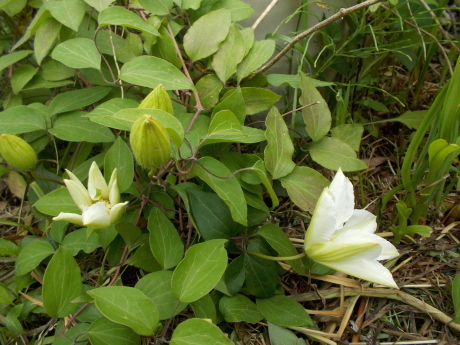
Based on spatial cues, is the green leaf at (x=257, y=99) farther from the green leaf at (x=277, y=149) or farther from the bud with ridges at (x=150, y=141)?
the bud with ridges at (x=150, y=141)

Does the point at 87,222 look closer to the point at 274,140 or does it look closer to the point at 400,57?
the point at 274,140

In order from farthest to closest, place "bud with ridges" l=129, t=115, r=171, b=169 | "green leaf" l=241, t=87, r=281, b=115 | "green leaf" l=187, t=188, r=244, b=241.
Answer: "green leaf" l=241, t=87, r=281, b=115, "green leaf" l=187, t=188, r=244, b=241, "bud with ridges" l=129, t=115, r=171, b=169

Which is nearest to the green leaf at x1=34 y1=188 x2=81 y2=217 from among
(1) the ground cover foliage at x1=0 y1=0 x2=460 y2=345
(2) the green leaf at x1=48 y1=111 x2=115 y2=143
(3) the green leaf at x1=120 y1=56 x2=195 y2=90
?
(1) the ground cover foliage at x1=0 y1=0 x2=460 y2=345

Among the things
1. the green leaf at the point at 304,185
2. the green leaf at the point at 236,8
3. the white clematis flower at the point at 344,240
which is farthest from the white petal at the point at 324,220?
the green leaf at the point at 236,8

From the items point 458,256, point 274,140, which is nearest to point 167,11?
point 274,140

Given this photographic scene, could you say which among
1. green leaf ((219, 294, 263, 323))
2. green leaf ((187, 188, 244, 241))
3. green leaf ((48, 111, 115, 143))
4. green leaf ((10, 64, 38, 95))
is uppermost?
green leaf ((10, 64, 38, 95))

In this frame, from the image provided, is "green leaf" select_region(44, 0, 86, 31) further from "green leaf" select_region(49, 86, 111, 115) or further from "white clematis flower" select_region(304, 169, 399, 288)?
"white clematis flower" select_region(304, 169, 399, 288)

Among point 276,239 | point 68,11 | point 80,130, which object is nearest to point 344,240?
point 276,239

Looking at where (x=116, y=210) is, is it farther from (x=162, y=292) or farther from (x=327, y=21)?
(x=327, y=21)
